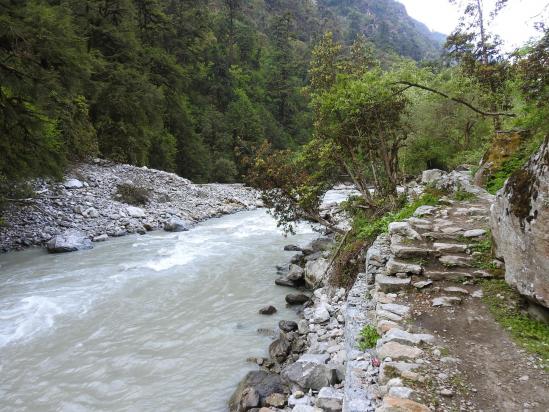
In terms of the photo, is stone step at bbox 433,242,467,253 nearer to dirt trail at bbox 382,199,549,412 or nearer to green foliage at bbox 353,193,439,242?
dirt trail at bbox 382,199,549,412

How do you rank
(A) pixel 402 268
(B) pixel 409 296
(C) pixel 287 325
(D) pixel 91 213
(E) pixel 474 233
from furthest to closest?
(D) pixel 91 213
(C) pixel 287 325
(E) pixel 474 233
(A) pixel 402 268
(B) pixel 409 296

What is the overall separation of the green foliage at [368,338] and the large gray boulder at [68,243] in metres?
11.1

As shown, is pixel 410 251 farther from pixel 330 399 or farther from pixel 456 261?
pixel 330 399

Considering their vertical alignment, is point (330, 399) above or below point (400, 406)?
below

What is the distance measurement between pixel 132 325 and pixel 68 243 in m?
6.49

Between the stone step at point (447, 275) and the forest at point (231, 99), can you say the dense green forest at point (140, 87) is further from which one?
the stone step at point (447, 275)

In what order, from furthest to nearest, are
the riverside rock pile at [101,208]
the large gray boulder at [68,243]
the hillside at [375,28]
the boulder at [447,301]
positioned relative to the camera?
the hillside at [375,28]
the riverside rock pile at [101,208]
the large gray boulder at [68,243]
the boulder at [447,301]

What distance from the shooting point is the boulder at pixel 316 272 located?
8883 mm

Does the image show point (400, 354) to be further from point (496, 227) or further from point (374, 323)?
point (496, 227)

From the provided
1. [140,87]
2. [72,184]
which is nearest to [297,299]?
[72,184]

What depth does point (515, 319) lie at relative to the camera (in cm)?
367

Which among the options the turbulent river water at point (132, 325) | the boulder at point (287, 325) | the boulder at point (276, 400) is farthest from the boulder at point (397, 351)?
the boulder at point (287, 325)

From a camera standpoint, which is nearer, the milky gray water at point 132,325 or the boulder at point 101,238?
the milky gray water at point 132,325

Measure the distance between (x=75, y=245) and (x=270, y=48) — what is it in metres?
55.7
